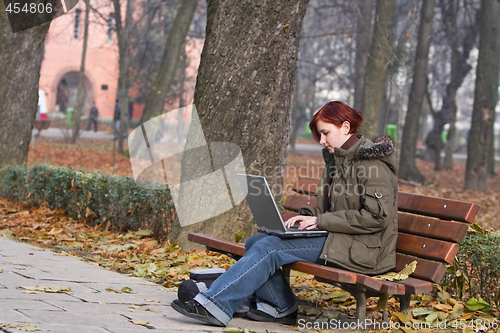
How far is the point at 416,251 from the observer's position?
12.6 ft

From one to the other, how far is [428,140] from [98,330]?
90.1ft

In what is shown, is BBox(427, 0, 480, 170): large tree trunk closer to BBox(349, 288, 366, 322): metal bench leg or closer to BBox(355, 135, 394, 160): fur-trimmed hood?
BBox(355, 135, 394, 160): fur-trimmed hood

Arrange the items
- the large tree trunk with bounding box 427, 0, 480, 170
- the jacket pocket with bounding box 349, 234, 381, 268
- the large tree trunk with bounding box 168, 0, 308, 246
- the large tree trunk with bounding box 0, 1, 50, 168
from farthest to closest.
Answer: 1. the large tree trunk with bounding box 427, 0, 480, 170
2. the large tree trunk with bounding box 0, 1, 50, 168
3. the large tree trunk with bounding box 168, 0, 308, 246
4. the jacket pocket with bounding box 349, 234, 381, 268

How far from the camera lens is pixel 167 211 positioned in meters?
6.38

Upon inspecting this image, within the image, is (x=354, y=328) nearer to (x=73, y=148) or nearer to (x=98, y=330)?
(x=98, y=330)

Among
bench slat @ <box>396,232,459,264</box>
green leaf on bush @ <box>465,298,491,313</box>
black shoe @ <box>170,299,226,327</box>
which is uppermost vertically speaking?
bench slat @ <box>396,232,459,264</box>

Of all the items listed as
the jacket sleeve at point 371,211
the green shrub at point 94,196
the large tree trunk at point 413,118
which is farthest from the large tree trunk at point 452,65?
the jacket sleeve at point 371,211

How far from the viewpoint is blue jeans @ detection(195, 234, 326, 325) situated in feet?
11.6

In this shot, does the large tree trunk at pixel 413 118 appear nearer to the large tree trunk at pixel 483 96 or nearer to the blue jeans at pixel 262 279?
the large tree trunk at pixel 483 96

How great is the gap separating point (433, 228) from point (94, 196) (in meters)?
4.68

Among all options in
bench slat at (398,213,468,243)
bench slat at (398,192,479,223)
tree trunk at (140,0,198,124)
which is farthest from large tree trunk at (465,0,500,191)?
bench slat at (398,213,468,243)

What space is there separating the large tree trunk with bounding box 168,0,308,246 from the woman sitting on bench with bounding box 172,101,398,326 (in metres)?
1.70

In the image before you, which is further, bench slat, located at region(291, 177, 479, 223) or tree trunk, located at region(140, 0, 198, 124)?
tree trunk, located at region(140, 0, 198, 124)

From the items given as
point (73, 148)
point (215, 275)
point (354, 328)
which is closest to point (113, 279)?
point (215, 275)
